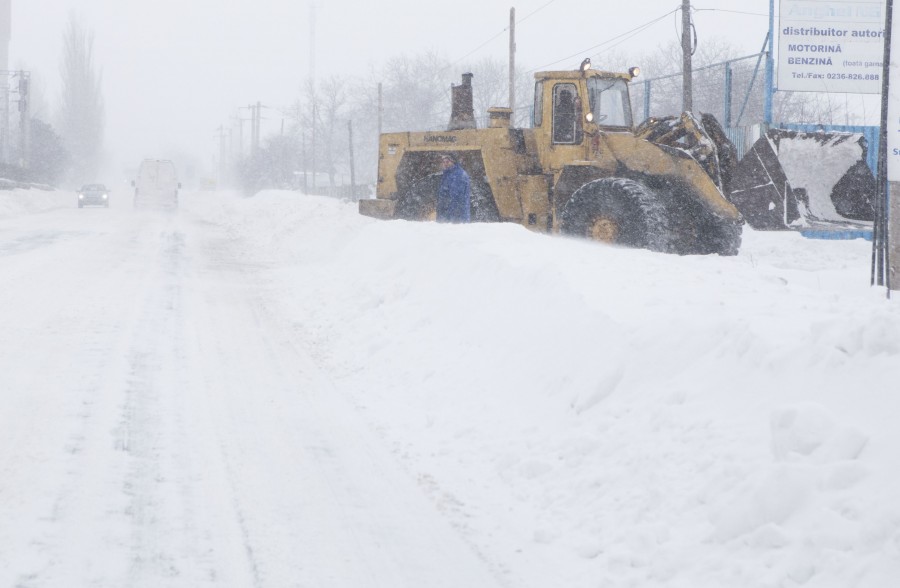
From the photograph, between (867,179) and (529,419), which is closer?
(529,419)

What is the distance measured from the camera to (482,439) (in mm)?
6062

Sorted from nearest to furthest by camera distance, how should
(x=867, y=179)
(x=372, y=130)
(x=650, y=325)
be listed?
(x=650, y=325) → (x=867, y=179) → (x=372, y=130)

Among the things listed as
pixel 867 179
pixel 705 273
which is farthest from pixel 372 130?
pixel 705 273

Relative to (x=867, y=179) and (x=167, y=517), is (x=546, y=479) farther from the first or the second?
(x=867, y=179)

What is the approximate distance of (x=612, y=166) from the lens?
45.4 feet

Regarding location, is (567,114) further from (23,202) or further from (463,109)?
(23,202)

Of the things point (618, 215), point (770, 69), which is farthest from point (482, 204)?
point (770, 69)

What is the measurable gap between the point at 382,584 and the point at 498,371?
331 cm

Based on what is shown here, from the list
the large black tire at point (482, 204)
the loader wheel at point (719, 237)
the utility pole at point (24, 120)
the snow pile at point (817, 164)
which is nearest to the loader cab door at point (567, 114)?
the large black tire at point (482, 204)

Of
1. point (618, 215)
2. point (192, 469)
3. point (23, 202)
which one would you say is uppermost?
point (23, 202)

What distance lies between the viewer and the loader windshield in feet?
45.8

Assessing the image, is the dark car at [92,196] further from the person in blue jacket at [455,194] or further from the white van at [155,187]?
the person in blue jacket at [455,194]

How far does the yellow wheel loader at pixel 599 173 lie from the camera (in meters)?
13.1

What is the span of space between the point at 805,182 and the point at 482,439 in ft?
38.3
